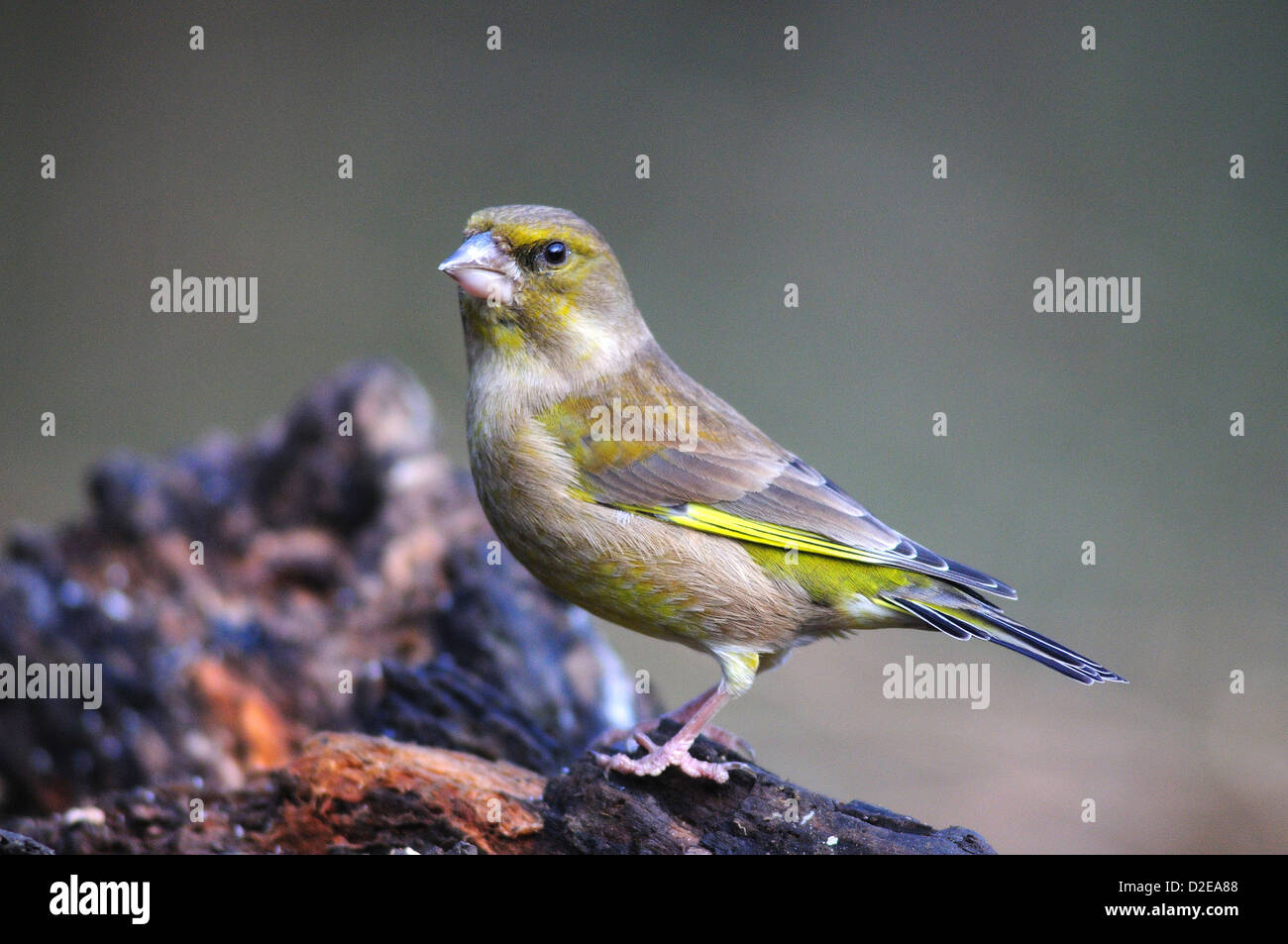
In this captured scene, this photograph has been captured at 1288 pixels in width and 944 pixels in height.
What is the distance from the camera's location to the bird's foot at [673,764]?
334 cm

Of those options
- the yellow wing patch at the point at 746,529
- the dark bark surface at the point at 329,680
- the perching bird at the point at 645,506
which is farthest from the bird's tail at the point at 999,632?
the dark bark surface at the point at 329,680

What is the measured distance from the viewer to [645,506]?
3549mm

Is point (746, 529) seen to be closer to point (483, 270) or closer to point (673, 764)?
point (673, 764)

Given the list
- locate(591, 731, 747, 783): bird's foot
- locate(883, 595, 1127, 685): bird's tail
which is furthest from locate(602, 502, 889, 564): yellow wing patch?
locate(591, 731, 747, 783): bird's foot

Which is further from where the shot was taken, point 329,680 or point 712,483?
point 329,680

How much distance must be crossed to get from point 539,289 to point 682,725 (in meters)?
1.38

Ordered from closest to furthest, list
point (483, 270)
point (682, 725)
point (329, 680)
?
point (483, 270) < point (682, 725) < point (329, 680)

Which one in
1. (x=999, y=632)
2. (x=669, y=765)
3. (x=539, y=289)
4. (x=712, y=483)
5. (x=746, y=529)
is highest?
(x=539, y=289)

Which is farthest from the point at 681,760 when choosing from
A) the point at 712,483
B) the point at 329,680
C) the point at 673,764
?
the point at 329,680

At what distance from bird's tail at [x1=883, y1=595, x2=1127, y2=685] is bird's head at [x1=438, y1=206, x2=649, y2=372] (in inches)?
46.5

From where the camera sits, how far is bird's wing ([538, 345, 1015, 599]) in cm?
349

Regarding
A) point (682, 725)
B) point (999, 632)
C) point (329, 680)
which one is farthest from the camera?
point (329, 680)
